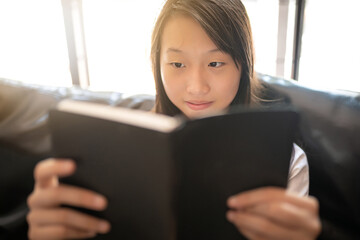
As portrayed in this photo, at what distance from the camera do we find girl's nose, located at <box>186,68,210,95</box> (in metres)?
0.75

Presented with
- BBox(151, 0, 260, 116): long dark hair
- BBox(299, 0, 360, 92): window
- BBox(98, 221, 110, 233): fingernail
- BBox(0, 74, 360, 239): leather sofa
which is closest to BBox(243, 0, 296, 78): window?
BBox(299, 0, 360, 92): window

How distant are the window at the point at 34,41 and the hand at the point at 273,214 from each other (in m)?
1.86

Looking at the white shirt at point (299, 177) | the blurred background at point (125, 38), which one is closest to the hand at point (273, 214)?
the white shirt at point (299, 177)

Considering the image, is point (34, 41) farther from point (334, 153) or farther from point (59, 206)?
point (334, 153)

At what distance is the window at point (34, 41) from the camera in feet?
6.38

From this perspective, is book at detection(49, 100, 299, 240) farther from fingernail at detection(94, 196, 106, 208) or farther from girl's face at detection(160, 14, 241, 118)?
girl's face at detection(160, 14, 241, 118)

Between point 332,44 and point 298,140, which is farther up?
point 332,44

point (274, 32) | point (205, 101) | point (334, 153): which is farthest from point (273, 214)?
point (274, 32)

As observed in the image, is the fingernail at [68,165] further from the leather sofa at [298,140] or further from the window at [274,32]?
the window at [274,32]

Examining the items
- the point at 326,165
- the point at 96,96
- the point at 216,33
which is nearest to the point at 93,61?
the point at 96,96

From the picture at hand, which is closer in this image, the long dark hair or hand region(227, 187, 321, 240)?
hand region(227, 187, 321, 240)

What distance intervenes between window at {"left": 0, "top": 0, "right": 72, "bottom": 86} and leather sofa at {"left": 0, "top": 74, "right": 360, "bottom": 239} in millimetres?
961

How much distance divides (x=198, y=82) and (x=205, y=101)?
96mm

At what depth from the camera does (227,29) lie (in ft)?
2.65
